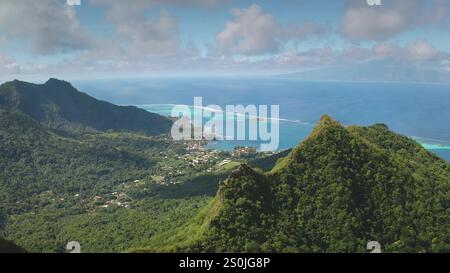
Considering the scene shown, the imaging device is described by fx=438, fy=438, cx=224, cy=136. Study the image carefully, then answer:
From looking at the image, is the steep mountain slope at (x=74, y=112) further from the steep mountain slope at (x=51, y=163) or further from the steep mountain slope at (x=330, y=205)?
the steep mountain slope at (x=330, y=205)

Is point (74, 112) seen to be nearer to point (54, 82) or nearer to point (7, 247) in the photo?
point (54, 82)

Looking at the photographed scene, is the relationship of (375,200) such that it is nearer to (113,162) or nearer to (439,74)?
(113,162)

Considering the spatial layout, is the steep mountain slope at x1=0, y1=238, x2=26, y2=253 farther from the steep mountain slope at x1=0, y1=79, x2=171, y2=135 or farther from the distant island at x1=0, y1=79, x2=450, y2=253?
the steep mountain slope at x1=0, y1=79, x2=171, y2=135

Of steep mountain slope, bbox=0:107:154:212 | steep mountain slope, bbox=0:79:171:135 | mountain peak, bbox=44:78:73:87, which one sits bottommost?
steep mountain slope, bbox=0:107:154:212

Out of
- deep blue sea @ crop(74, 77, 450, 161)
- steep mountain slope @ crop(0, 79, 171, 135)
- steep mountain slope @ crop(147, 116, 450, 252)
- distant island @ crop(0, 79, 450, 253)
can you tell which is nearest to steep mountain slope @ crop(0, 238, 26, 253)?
distant island @ crop(0, 79, 450, 253)

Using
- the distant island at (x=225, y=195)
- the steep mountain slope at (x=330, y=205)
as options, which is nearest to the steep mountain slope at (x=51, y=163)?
the distant island at (x=225, y=195)
